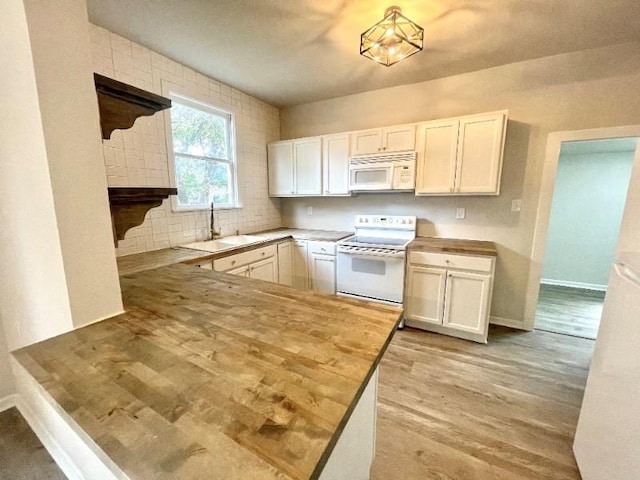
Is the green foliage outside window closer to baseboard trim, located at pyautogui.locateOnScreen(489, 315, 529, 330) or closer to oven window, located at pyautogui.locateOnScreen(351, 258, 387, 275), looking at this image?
oven window, located at pyautogui.locateOnScreen(351, 258, 387, 275)

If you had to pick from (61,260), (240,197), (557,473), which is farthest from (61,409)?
(240,197)

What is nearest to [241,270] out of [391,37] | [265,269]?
[265,269]

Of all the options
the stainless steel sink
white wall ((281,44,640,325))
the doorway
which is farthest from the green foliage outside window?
the doorway

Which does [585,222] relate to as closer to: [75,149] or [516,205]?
[516,205]

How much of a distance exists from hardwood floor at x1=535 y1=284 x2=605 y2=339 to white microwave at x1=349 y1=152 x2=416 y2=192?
83.7 inches

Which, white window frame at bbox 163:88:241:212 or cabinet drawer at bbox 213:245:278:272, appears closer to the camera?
cabinet drawer at bbox 213:245:278:272

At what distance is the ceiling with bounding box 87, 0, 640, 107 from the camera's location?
1.73 m

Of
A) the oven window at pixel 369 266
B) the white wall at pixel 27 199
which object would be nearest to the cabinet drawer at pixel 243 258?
the oven window at pixel 369 266

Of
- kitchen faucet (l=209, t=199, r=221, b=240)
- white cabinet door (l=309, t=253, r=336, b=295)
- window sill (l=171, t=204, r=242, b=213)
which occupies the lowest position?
white cabinet door (l=309, t=253, r=336, b=295)

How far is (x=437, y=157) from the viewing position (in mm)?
2727

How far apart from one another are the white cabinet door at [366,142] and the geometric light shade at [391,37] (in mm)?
939

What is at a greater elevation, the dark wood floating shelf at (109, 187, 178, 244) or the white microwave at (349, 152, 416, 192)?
the white microwave at (349, 152, 416, 192)

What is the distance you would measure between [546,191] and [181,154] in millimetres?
3597

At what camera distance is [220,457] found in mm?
490
